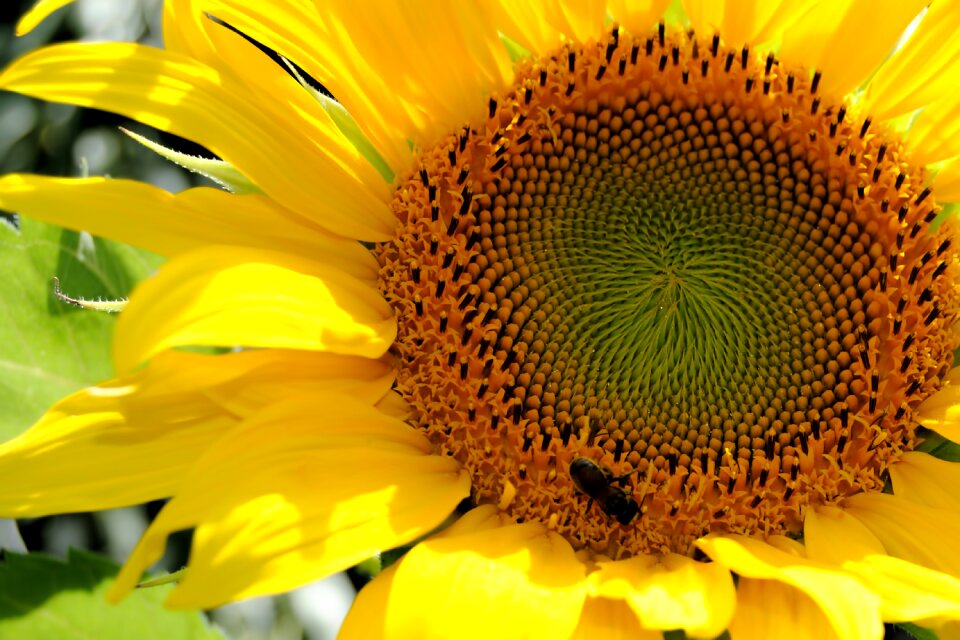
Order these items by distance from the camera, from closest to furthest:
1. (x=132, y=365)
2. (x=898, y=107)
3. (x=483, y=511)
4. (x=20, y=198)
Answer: (x=132, y=365) → (x=20, y=198) → (x=483, y=511) → (x=898, y=107)

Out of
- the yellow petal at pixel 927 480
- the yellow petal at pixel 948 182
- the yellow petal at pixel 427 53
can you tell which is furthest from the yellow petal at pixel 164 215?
the yellow petal at pixel 948 182

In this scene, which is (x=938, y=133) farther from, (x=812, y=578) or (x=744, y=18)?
(x=812, y=578)

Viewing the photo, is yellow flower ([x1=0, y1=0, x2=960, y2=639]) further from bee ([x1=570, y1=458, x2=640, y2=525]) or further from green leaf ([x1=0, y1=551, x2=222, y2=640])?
green leaf ([x1=0, y1=551, x2=222, y2=640])

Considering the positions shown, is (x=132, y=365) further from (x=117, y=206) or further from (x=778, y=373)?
(x=778, y=373)

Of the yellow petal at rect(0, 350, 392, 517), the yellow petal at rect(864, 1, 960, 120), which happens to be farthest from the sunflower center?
the yellow petal at rect(0, 350, 392, 517)

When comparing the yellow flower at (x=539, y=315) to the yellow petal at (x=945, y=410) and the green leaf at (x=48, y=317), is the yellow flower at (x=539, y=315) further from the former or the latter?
the green leaf at (x=48, y=317)

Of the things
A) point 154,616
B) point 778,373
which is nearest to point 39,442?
point 154,616
